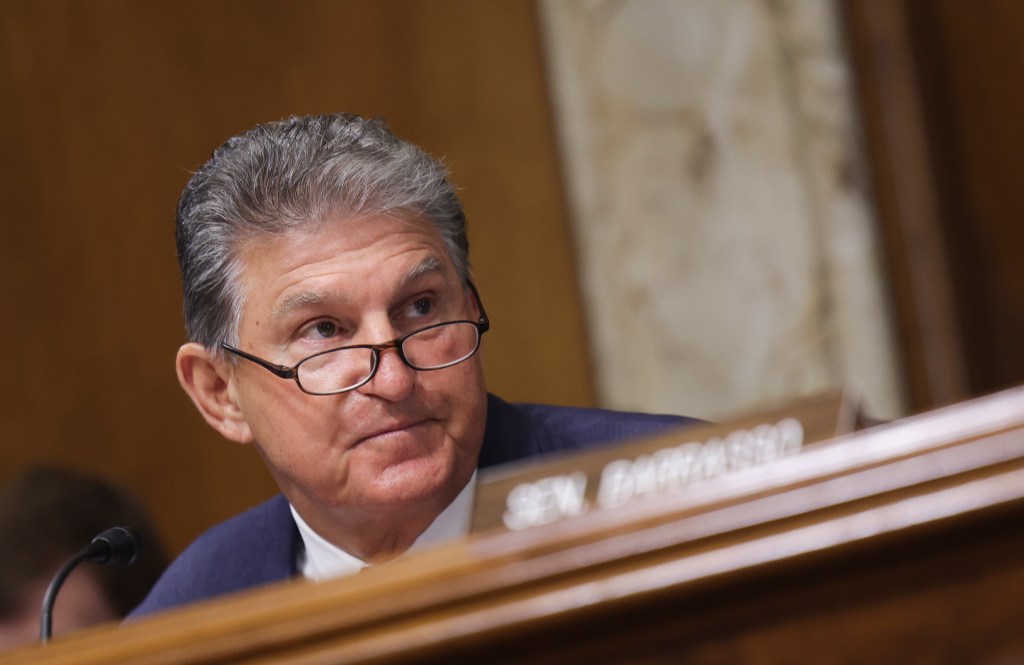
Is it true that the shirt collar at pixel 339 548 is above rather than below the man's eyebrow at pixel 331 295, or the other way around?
below

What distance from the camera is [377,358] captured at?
172cm

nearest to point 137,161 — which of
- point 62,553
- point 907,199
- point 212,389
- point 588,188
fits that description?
point 588,188

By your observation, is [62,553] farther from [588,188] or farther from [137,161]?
[137,161]

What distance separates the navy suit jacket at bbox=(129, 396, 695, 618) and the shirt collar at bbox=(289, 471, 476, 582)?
26 mm

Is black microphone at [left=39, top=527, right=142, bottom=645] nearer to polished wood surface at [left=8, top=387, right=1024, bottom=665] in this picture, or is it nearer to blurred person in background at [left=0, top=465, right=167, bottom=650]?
blurred person in background at [left=0, top=465, right=167, bottom=650]

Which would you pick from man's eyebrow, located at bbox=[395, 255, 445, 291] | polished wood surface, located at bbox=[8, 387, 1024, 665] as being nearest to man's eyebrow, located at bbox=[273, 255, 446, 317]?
man's eyebrow, located at bbox=[395, 255, 445, 291]

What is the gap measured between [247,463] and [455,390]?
214cm

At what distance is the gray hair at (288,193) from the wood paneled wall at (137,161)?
5.75 ft

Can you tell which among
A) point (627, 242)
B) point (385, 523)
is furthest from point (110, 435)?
point (385, 523)

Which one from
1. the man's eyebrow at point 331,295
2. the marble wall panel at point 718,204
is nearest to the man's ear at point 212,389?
the man's eyebrow at point 331,295

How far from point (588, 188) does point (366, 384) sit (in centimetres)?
160

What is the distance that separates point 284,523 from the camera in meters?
2.00

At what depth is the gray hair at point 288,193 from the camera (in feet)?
5.89

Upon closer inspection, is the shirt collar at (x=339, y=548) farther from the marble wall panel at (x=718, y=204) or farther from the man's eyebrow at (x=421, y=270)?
the marble wall panel at (x=718, y=204)
